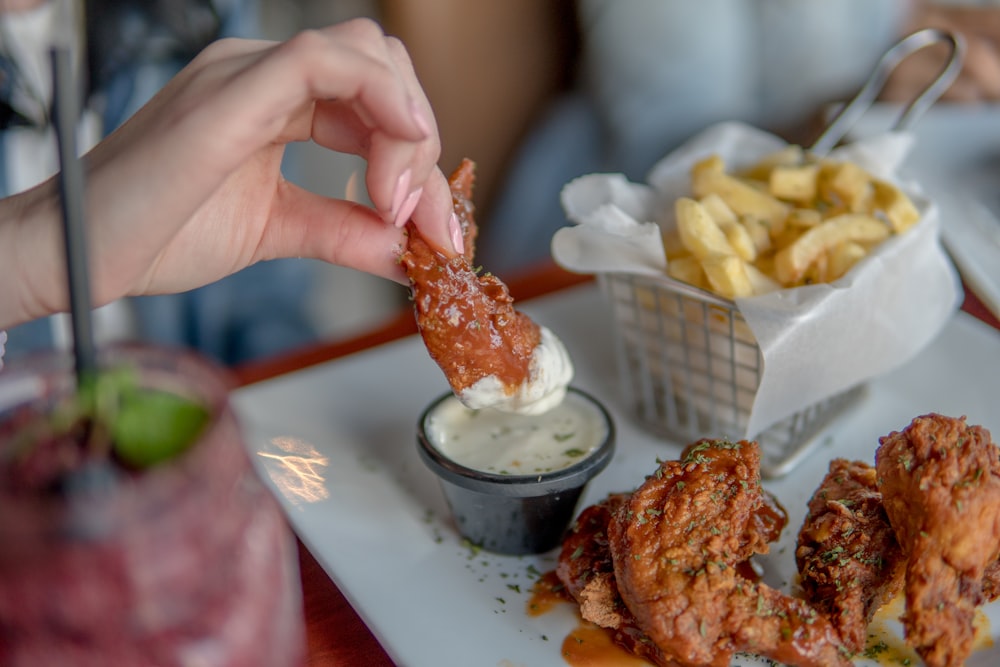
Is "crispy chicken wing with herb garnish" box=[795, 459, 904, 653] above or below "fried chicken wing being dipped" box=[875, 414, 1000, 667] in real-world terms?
A: below

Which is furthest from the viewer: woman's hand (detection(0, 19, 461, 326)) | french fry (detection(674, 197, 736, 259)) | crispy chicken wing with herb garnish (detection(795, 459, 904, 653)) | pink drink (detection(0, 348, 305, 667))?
french fry (detection(674, 197, 736, 259))

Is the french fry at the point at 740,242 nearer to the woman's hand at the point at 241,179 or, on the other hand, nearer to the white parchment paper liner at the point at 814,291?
the white parchment paper liner at the point at 814,291

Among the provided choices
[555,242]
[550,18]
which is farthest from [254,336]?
[550,18]

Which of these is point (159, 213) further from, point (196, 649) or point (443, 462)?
point (443, 462)

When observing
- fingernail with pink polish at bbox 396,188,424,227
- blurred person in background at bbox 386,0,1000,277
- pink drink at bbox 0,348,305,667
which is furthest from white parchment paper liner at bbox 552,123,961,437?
blurred person in background at bbox 386,0,1000,277

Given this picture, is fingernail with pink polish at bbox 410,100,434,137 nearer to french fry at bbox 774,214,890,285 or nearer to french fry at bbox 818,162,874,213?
french fry at bbox 774,214,890,285
